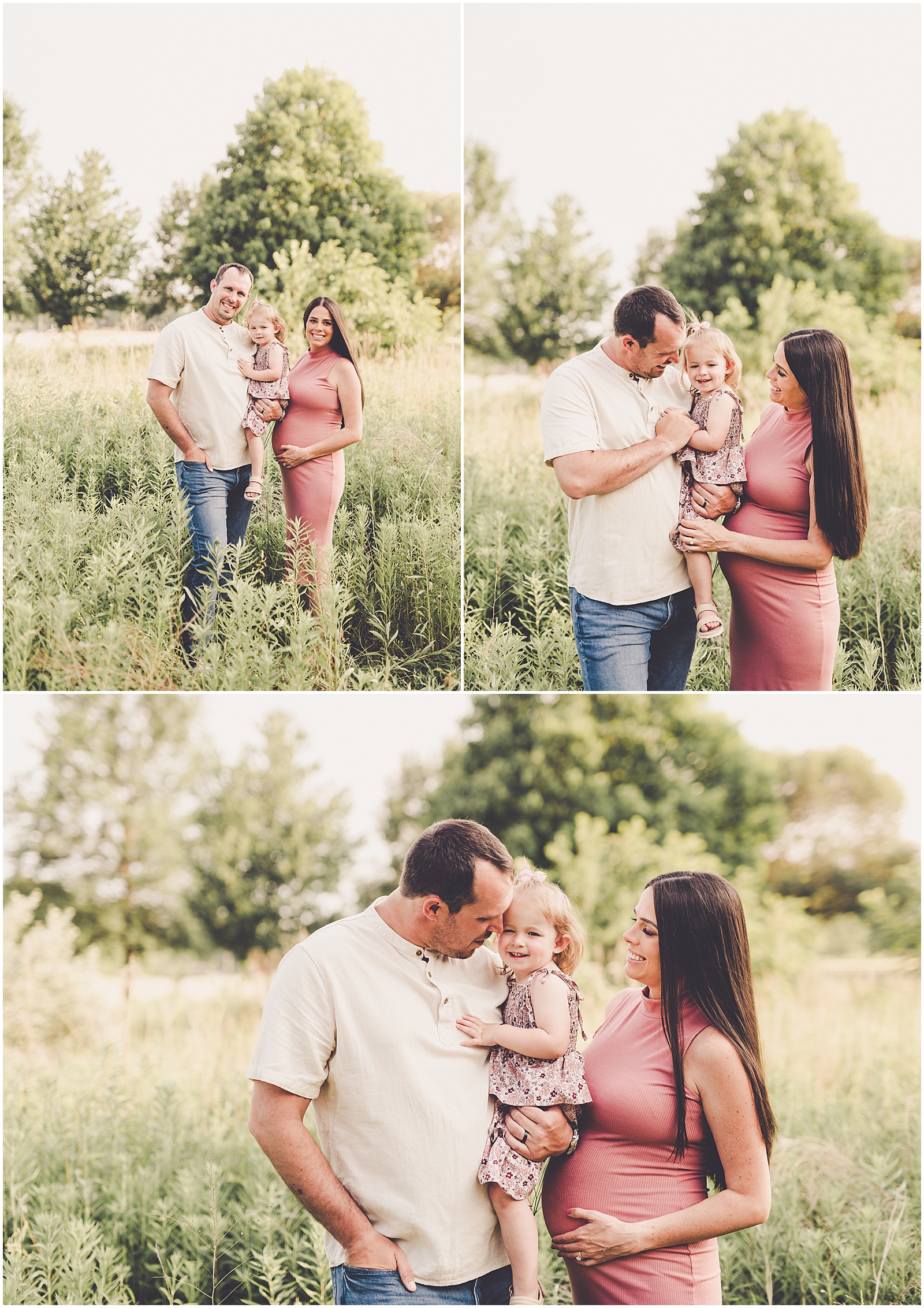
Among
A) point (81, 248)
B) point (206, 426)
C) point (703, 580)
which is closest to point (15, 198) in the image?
point (81, 248)

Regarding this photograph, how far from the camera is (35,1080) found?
579 cm

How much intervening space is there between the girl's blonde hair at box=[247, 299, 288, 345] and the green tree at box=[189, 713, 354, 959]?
7742 millimetres

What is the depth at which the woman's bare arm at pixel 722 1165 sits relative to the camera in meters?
2.67

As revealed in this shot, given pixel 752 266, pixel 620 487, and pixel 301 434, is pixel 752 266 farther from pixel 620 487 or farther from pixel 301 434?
pixel 301 434

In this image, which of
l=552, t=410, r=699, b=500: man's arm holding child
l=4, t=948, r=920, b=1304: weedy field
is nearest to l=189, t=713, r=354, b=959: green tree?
l=4, t=948, r=920, b=1304: weedy field

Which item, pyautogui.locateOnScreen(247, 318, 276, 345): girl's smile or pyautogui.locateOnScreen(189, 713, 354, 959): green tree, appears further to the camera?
pyautogui.locateOnScreen(189, 713, 354, 959): green tree

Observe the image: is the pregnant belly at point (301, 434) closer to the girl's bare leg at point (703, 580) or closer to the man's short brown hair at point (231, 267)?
the man's short brown hair at point (231, 267)

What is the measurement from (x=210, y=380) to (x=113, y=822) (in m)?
10.4

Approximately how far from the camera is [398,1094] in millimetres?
2740

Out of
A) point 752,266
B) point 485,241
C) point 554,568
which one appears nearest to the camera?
point 554,568

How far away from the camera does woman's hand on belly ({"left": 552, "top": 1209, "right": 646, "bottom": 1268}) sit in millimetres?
2723

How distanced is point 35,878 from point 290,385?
10866 mm

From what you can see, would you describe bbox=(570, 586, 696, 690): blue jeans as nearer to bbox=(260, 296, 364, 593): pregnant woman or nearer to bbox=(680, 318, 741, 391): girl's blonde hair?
bbox=(680, 318, 741, 391): girl's blonde hair

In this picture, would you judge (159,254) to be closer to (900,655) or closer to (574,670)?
(574,670)
